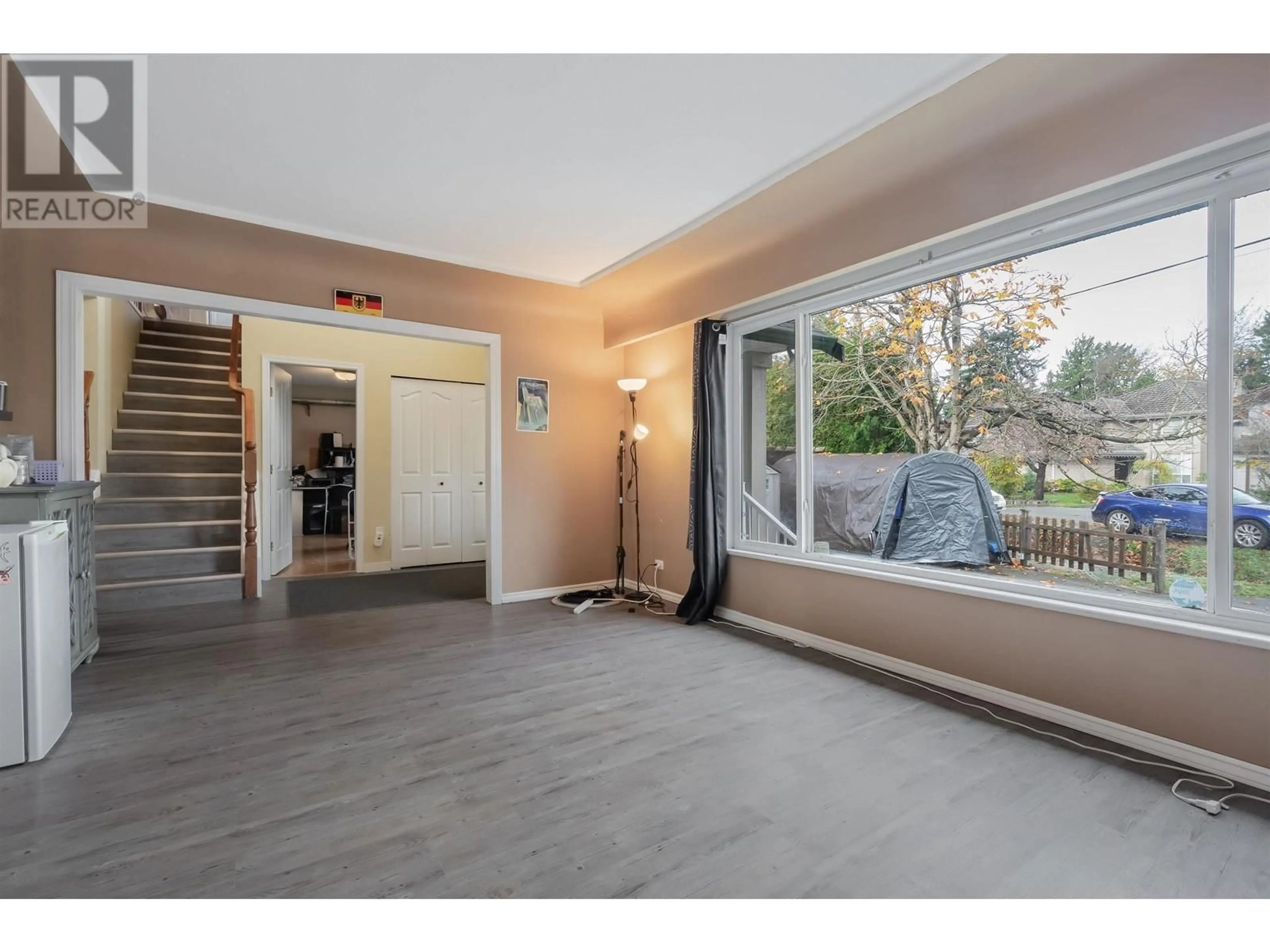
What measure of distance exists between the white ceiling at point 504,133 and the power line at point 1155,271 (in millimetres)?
1158

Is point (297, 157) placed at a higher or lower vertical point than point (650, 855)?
higher

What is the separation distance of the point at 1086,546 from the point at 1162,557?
0.27m

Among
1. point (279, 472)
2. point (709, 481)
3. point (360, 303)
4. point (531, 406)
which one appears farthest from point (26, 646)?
point (279, 472)

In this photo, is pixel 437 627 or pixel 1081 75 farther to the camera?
pixel 437 627

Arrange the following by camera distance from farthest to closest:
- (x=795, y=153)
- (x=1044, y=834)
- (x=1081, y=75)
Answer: (x=795, y=153) → (x=1081, y=75) → (x=1044, y=834)

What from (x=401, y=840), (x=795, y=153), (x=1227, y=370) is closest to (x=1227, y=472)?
(x=1227, y=370)

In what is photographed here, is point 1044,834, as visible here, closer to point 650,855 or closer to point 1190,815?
point 1190,815

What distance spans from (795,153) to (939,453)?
5.72ft

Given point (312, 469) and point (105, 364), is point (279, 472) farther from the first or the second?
point (312, 469)

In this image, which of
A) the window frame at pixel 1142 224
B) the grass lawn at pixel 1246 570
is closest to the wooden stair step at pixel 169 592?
the window frame at pixel 1142 224

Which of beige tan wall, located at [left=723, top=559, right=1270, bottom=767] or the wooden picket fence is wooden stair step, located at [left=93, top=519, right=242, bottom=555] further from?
the wooden picket fence

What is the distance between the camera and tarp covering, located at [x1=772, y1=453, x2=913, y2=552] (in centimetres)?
348

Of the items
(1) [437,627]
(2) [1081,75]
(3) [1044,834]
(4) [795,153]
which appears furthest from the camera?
(1) [437,627]

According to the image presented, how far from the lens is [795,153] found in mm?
2789
